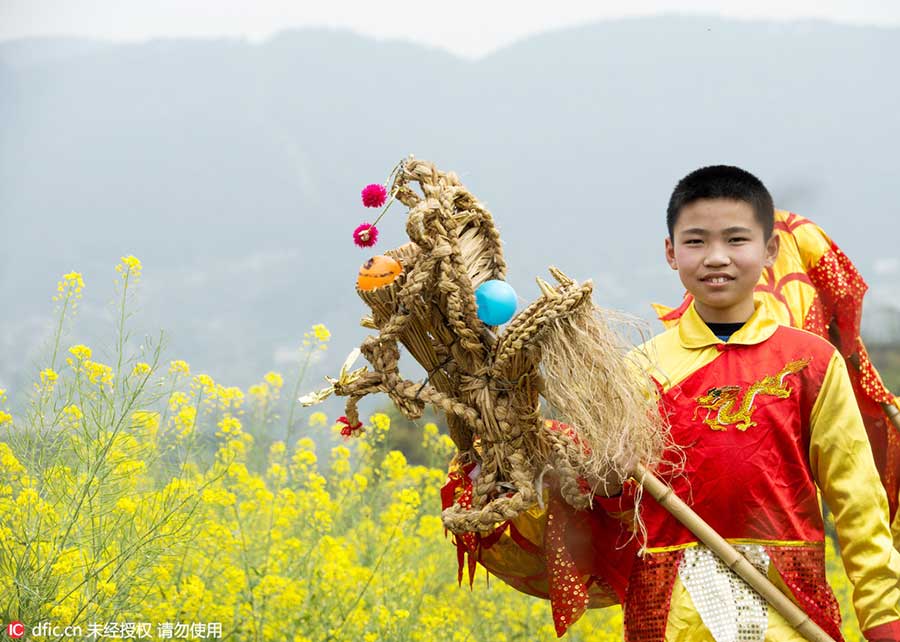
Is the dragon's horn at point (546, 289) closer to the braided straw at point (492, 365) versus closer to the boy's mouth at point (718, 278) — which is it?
the braided straw at point (492, 365)

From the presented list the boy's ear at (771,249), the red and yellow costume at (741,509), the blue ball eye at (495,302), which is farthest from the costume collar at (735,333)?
the blue ball eye at (495,302)

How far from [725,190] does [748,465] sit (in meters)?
0.60

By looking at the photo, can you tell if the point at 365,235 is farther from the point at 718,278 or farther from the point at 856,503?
the point at 856,503

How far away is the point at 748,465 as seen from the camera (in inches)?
88.2

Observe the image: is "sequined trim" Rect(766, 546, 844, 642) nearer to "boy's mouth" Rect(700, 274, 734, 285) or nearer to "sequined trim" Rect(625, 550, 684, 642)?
"sequined trim" Rect(625, 550, 684, 642)

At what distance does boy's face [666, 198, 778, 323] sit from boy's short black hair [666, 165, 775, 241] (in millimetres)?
16

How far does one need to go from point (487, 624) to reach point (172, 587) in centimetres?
128

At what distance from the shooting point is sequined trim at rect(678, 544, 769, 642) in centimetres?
219

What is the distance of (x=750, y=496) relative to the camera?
2230 mm

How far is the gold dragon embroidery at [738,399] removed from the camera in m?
2.27

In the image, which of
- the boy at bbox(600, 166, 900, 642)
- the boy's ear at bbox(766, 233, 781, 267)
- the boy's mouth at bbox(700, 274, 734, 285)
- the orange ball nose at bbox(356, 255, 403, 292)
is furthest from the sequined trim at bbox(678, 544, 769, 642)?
the orange ball nose at bbox(356, 255, 403, 292)

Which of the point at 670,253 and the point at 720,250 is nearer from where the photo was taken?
the point at 720,250

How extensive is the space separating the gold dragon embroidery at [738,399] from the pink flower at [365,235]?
0.79m

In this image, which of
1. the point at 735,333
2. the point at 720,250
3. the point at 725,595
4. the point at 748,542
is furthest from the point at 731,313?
the point at 725,595
